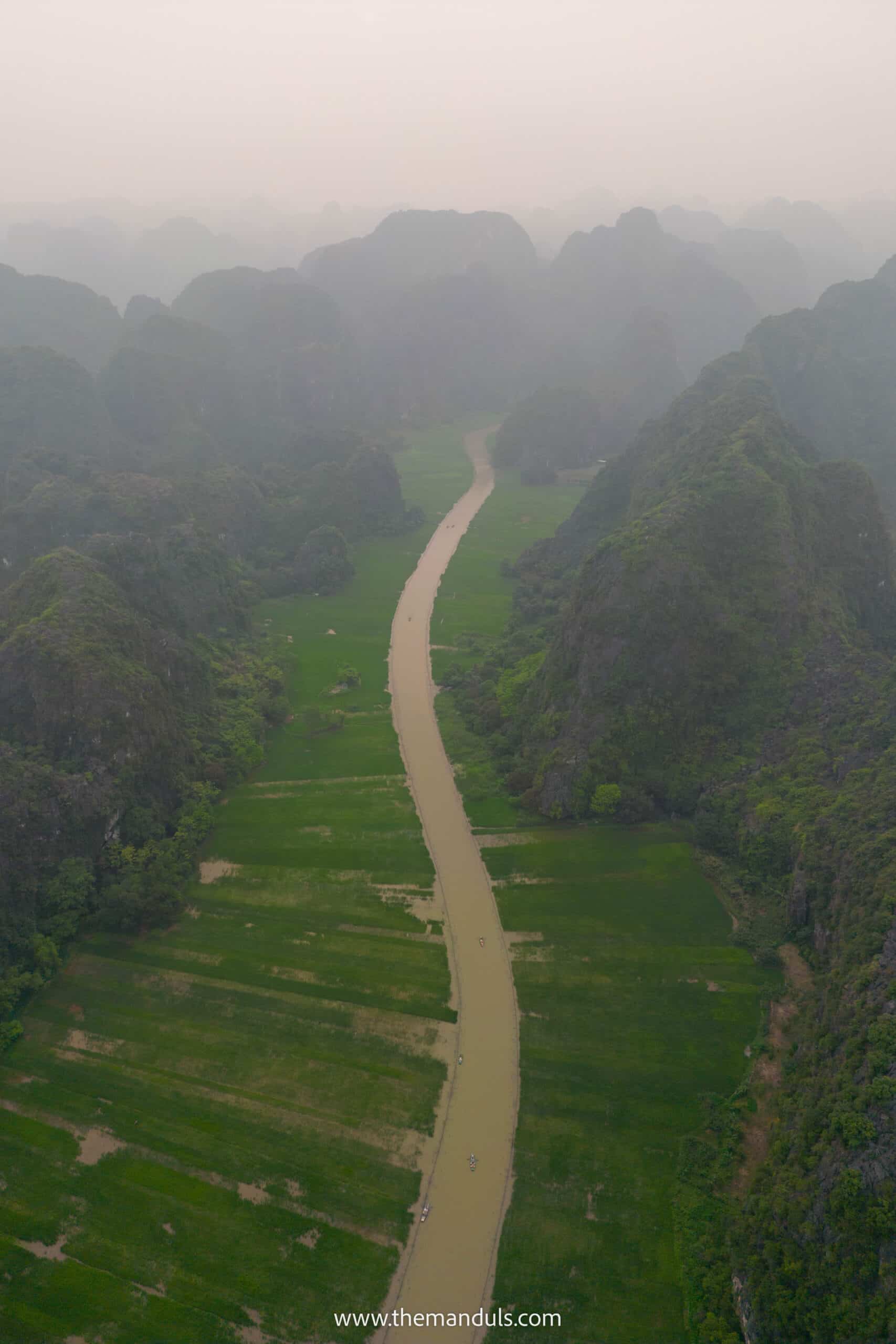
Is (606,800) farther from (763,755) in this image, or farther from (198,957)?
(198,957)

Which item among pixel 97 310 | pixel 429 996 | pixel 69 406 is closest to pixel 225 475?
pixel 69 406

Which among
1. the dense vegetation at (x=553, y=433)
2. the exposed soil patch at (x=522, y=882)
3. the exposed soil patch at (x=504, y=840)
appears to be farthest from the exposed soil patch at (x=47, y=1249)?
the dense vegetation at (x=553, y=433)

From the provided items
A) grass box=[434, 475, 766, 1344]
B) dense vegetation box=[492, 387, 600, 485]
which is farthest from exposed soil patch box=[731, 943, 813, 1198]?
dense vegetation box=[492, 387, 600, 485]

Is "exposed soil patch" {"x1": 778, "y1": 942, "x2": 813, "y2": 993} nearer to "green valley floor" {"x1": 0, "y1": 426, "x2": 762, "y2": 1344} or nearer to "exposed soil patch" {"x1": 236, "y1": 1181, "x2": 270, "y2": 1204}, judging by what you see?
"green valley floor" {"x1": 0, "y1": 426, "x2": 762, "y2": 1344}

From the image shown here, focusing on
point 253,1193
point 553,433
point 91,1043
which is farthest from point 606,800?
point 553,433

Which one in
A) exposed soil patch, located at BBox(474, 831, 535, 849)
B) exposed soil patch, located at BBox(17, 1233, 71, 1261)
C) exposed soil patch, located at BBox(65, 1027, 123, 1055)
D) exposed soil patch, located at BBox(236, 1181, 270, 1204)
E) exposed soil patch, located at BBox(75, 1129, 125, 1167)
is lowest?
exposed soil patch, located at BBox(236, 1181, 270, 1204)
